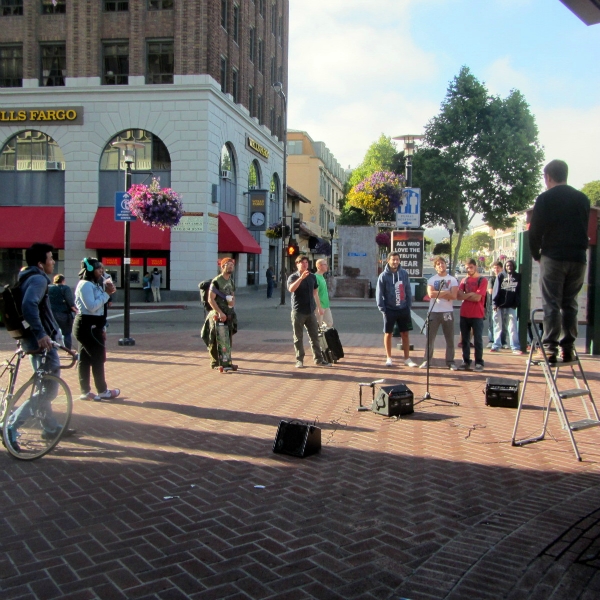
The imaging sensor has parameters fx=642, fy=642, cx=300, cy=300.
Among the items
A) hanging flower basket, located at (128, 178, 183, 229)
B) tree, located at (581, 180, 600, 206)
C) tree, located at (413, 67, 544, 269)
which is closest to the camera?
hanging flower basket, located at (128, 178, 183, 229)

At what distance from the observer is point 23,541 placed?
394cm

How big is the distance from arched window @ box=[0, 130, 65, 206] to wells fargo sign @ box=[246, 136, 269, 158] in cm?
1024

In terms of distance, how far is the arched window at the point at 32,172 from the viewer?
98.3 feet

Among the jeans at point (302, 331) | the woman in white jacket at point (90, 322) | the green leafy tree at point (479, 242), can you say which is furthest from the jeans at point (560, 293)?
the green leafy tree at point (479, 242)

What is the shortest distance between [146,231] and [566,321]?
2547 cm

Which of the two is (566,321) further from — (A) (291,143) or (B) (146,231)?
(A) (291,143)

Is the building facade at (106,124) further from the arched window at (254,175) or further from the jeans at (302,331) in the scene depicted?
the jeans at (302,331)

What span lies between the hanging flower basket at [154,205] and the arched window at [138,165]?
14.5m

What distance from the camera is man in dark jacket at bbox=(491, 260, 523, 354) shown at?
12578 millimetres

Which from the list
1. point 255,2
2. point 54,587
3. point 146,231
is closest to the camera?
point 54,587

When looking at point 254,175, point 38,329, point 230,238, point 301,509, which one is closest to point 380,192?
point 230,238

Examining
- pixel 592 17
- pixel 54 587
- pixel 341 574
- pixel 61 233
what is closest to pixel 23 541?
pixel 54 587

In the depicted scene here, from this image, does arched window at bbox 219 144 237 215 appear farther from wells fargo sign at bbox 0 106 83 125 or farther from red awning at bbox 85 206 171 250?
wells fargo sign at bbox 0 106 83 125

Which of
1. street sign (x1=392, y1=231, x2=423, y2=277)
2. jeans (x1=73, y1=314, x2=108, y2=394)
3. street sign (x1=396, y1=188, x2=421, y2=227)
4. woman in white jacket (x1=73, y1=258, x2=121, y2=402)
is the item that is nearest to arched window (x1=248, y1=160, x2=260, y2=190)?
street sign (x1=396, y1=188, x2=421, y2=227)
